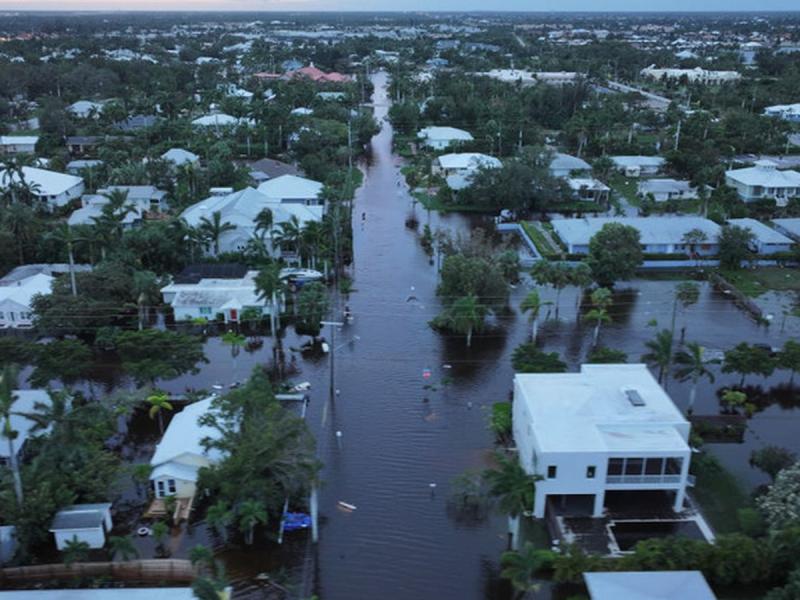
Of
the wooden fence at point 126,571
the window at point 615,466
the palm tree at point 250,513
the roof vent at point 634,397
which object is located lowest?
the wooden fence at point 126,571

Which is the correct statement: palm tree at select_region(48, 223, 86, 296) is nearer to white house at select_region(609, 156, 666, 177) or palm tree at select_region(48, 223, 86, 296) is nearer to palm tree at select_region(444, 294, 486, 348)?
palm tree at select_region(444, 294, 486, 348)

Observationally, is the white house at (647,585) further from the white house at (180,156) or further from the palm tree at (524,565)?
the white house at (180,156)

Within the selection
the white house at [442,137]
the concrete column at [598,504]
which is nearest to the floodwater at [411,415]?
the concrete column at [598,504]

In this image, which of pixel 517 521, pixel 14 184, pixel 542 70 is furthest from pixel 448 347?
pixel 542 70

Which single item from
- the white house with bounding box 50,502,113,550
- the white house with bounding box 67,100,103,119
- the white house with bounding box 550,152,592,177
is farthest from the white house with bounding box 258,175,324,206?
the white house with bounding box 67,100,103,119

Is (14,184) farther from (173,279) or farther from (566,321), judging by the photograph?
(566,321)

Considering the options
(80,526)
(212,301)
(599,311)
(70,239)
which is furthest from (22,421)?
(599,311)
